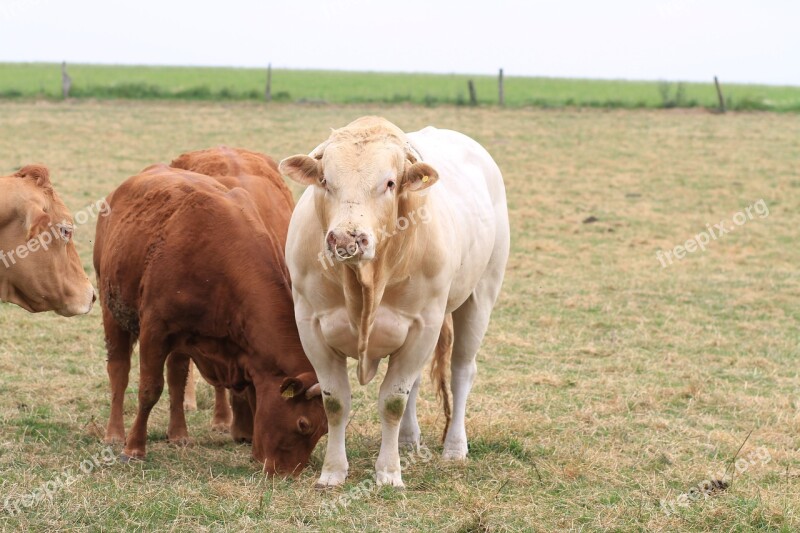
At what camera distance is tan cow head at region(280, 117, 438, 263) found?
12.3ft

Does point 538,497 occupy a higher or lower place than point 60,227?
lower

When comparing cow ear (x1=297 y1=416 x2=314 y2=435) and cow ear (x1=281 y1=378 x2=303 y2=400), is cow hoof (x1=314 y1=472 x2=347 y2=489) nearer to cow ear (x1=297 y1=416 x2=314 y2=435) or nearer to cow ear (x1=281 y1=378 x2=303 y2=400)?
cow ear (x1=297 y1=416 x2=314 y2=435)

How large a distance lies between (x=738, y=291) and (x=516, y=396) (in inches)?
169

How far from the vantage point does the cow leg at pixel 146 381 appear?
495 cm

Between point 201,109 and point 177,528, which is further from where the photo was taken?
point 201,109

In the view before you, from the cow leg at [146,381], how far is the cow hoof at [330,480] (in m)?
1.04

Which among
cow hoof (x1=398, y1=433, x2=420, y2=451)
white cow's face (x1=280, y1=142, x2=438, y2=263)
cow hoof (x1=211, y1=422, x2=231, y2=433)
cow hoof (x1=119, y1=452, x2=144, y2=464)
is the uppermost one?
white cow's face (x1=280, y1=142, x2=438, y2=263)

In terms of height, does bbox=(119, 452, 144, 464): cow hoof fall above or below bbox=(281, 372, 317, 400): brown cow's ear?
below

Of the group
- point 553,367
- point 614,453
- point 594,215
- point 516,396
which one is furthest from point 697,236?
point 614,453

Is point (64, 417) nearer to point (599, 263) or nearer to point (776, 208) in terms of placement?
point (599, 263)

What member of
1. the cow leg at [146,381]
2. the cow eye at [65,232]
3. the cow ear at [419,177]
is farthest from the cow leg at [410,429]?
the cow eye at [65,232]

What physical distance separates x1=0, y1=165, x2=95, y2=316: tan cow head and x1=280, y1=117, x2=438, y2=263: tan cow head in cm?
168

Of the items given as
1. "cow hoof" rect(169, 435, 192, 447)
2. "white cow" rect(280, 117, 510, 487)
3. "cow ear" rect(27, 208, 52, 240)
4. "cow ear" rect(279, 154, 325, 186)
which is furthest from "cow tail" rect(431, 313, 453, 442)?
"cow ear" rect(27, 208, 52, 240)

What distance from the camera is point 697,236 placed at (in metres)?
12.9
